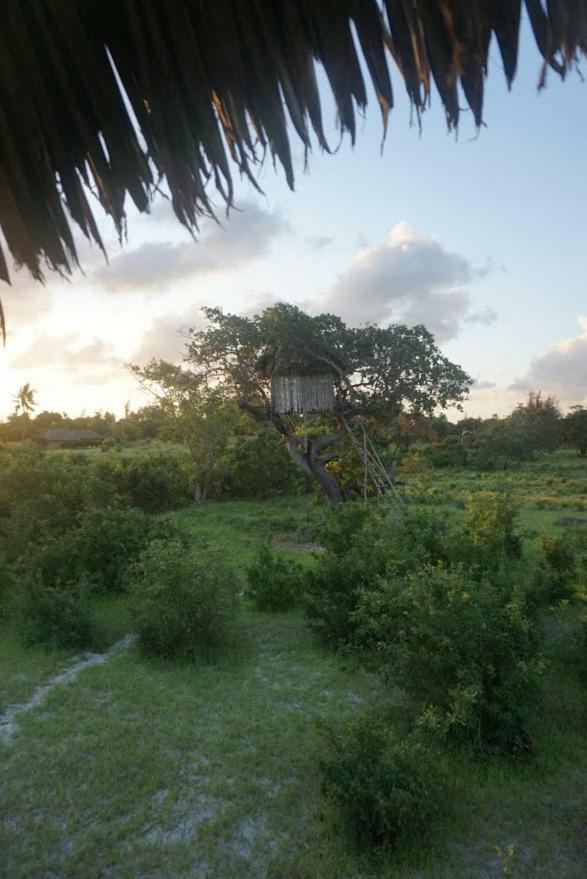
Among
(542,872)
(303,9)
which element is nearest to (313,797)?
(542,872)

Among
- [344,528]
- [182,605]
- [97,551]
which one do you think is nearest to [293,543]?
[97,551]

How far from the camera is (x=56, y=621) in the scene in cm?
721

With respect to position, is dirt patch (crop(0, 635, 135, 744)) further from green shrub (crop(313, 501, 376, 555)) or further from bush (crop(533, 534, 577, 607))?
bush (crop(533, 534, 577, 607))

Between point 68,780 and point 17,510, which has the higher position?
point 17,510

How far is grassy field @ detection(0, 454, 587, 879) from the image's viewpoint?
11.3 feet

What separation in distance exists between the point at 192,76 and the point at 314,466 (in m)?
14.9

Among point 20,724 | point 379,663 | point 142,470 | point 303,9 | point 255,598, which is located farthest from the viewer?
point 142,470

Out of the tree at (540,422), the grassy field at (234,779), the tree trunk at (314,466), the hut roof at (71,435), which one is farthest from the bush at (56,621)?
the hut roof at (71,435)

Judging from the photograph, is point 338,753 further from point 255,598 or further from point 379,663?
point 255,598

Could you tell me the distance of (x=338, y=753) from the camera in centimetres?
389

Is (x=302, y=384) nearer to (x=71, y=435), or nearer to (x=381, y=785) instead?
(x=381, y=785)

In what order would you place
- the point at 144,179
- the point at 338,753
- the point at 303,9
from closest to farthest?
the point at 303,9 < the point at 144,179 < the point at 338,753

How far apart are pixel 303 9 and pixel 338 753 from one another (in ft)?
12.1

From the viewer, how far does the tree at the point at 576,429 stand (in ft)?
132
